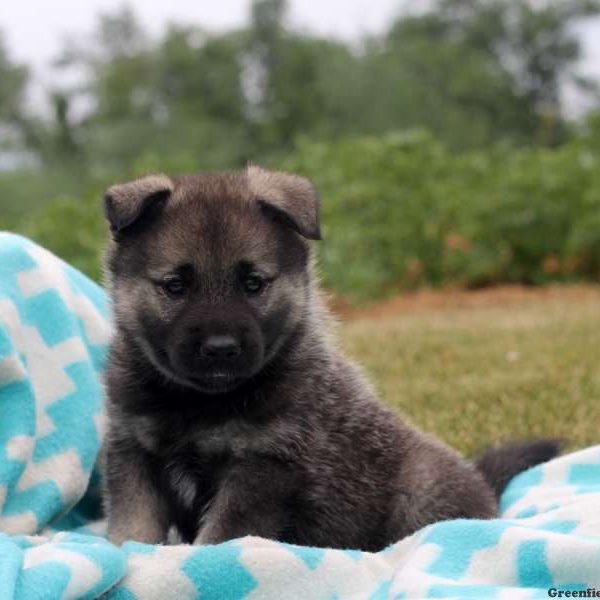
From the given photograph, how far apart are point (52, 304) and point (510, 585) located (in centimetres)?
220

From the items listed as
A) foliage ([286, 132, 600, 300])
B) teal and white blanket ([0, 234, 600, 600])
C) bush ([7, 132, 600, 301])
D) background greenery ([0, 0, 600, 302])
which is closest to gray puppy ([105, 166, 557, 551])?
teal and white blanket ([0, 234, 600, 600])

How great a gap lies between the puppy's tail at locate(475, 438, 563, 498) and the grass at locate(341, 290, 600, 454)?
57cm

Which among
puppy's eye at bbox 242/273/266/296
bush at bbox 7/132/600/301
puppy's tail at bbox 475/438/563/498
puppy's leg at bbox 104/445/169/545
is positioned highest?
puppy's eye at bbox 242/273/266/296

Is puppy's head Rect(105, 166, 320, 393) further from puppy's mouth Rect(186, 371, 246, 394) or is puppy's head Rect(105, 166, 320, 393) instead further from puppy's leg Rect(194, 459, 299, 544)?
puppy's leg Rect(194, 459, 299, 544)

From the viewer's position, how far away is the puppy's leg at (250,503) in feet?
11.0

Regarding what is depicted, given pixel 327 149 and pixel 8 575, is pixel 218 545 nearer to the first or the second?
pixel 8 575

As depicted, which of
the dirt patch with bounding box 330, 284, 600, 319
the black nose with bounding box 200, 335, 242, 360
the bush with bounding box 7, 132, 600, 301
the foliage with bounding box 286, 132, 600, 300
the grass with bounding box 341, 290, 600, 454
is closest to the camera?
the black nose with bounding box 200, 335, 242, 360

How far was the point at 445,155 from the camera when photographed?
1259 cm

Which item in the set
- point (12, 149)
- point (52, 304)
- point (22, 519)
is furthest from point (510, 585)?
point (12, 149)

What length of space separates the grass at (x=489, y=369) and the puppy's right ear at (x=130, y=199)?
2168 millimetres

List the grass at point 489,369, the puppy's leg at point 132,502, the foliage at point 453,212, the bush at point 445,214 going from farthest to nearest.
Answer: the foliage at point 453,212 < the bush at point 445,214 < the grass at point 489,369 < the puppy's leg at point 132,502

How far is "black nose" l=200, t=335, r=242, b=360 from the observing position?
3.26 metres

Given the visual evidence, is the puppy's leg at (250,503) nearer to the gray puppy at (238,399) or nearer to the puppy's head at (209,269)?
the gray puppy at (238,399)

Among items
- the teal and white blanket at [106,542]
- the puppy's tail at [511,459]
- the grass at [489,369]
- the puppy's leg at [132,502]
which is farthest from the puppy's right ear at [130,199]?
the grass at [489,369]
